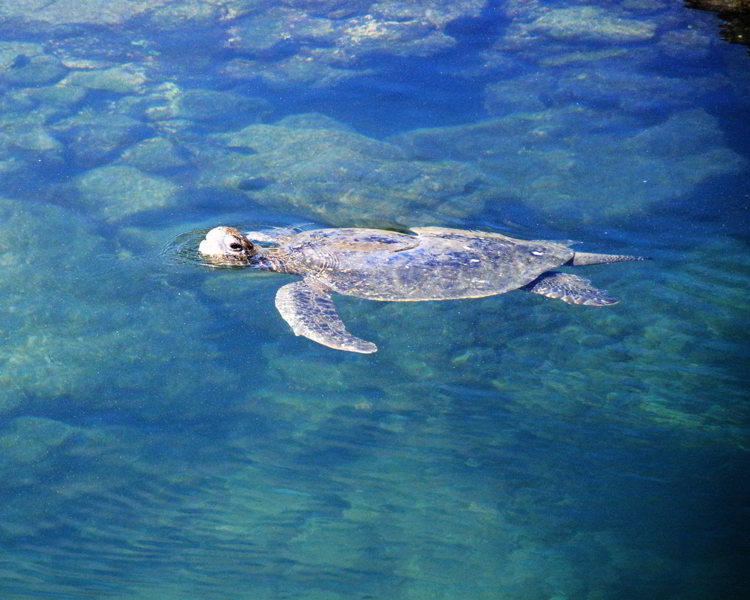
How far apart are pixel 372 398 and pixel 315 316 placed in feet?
2.86

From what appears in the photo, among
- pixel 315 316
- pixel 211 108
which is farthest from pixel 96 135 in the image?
pixel 315 316

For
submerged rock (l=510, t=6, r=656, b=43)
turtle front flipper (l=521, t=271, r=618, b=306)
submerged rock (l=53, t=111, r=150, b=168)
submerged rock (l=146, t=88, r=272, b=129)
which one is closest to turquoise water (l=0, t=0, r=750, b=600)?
turtle front flipper (l=521, t=271, r=618, b=306)

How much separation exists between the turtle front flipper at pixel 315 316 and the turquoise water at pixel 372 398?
0.21m

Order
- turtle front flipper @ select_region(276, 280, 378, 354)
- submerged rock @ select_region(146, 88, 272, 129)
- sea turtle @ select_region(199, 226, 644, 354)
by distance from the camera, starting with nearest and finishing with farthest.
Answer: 1. turtle front flipper @ select_region(276, 280, 378, 354)
2. sea turtle @ select_region(199, 226, 644, 354)
3. submerged rock @ select_region(146, 88, 272, 129)

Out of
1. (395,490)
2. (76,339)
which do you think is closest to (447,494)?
(395,490)

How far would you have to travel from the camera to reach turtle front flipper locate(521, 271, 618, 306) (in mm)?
6059

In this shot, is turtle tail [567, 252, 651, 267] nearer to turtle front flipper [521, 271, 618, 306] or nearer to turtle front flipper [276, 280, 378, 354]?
turtle front flipper [521, 271, 618, 306]

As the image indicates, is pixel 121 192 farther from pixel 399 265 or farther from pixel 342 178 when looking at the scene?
pixel 399 265

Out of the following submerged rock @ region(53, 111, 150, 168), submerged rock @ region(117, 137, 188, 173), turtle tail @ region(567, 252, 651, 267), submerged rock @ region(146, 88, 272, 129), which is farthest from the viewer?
submerged rock @ region(146, 88, 272, 129)

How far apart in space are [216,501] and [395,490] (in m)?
1.47

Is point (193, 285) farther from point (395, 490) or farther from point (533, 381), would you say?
point (533, 381)

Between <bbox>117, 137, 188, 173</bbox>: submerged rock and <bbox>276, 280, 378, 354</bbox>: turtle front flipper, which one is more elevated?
<bbox>117, 137, 188, 173</bbox>: submerged rock

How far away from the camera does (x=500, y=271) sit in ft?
20.4

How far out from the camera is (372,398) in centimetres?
553
